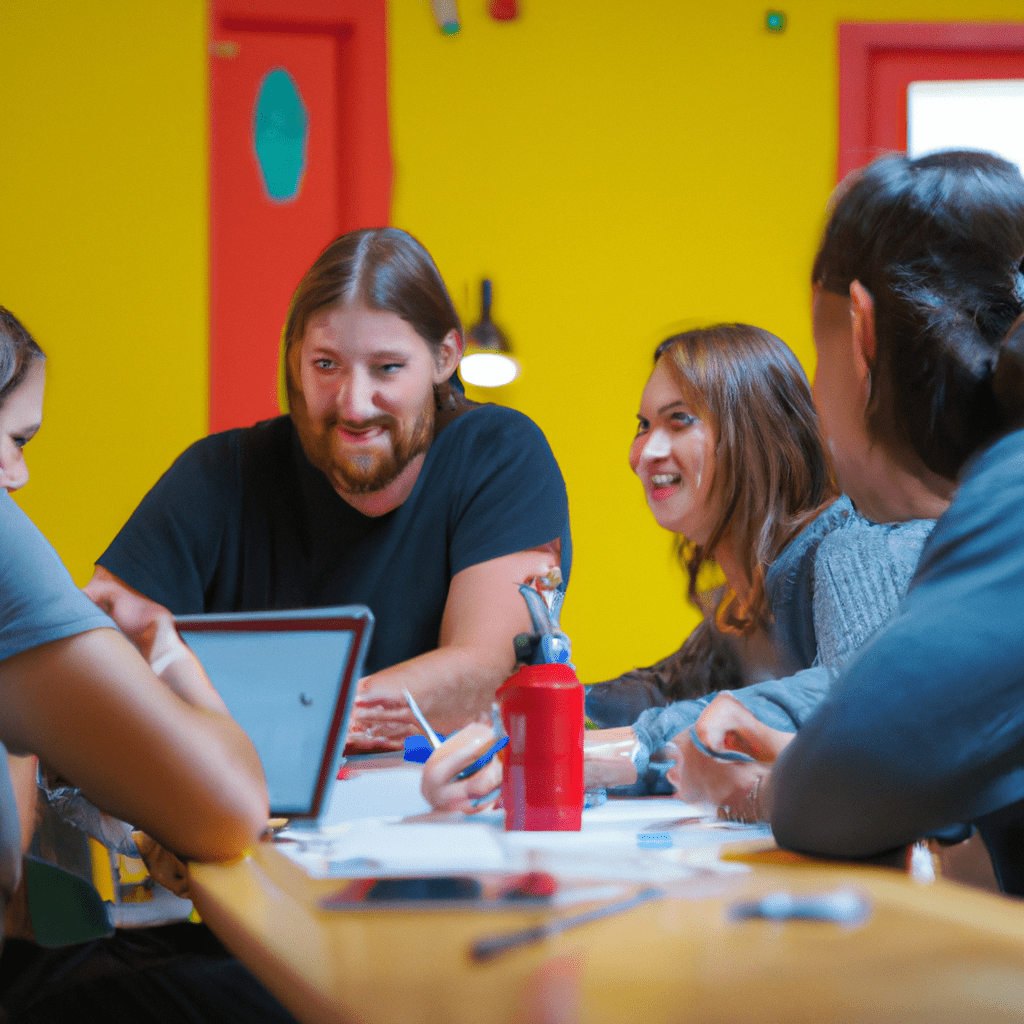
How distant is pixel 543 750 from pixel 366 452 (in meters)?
1.14

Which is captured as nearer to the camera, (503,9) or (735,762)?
(735,762)

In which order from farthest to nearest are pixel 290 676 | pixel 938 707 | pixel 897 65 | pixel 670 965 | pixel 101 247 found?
1. pixel 897 65
2. pixel 101 247
3. pixel 290 676
4. pixel 938 707
5. pixel 670 965

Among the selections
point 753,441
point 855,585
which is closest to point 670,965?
point 855,585

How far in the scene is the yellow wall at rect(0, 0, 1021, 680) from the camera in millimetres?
2498

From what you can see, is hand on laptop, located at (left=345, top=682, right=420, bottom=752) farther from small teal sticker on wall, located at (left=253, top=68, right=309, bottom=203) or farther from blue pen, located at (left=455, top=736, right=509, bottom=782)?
small teal sticker on wall, located at (left=253, top=68, right=309, bottom=203)

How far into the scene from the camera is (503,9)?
2617mm

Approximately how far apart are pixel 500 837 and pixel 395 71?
7.48 feet

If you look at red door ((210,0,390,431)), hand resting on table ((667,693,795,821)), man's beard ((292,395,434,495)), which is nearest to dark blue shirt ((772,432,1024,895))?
hand resting on table ((667,693,795,821))

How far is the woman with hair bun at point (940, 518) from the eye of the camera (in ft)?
1.78

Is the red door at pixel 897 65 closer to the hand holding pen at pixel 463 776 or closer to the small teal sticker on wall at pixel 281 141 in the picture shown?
the small teal sticker on wall at pixel 281 141

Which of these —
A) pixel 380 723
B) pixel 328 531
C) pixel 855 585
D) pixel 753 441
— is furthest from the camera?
pixel 328 531

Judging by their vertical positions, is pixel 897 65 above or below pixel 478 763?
above

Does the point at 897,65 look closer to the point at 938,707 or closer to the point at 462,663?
the point at 462,663

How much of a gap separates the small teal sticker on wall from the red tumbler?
2.10 meters
